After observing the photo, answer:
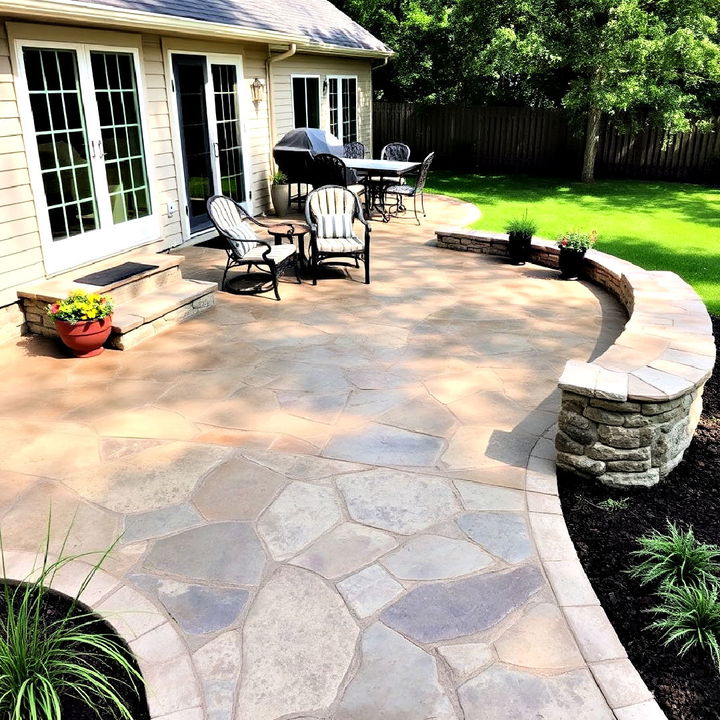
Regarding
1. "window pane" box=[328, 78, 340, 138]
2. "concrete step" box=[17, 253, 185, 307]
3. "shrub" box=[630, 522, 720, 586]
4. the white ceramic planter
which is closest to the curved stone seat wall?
"shrub" box=[630, 522, 720, 586]

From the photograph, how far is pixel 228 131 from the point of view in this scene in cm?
989

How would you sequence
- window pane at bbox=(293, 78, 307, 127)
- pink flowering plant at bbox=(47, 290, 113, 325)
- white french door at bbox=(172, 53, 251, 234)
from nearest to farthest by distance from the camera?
pink flowering plant at bbox=(47, 290, 113, 325)
white french door at bbox=(172, 53, 251, 234)
window pane at bbox=(293, 78, 307, 127)

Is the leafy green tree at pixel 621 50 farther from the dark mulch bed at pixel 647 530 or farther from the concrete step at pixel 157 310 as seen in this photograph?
the dark mulch bed at pixel 647 530

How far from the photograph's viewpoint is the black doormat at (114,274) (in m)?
6.39

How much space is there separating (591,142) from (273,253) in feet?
34.3

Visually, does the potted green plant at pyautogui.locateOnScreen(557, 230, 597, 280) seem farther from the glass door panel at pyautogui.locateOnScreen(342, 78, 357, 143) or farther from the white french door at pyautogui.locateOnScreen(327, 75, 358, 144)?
the glass door panel at pyautogui.locateOnScreen(342, 78, 357, 143)

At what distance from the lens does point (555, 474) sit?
3930 mm

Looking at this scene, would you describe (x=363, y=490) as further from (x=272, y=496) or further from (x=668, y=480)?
(x=668, y=480)

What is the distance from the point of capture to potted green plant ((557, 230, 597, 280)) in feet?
25.8

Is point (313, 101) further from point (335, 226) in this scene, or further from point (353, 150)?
point (335, 226)

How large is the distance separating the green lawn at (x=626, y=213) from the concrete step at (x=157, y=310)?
206 inches

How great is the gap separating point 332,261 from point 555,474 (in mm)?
5544

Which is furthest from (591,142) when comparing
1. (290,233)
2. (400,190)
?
(290,233)

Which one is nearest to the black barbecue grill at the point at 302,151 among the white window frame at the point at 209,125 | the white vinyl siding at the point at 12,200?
the white window frame at the point at 209,125
